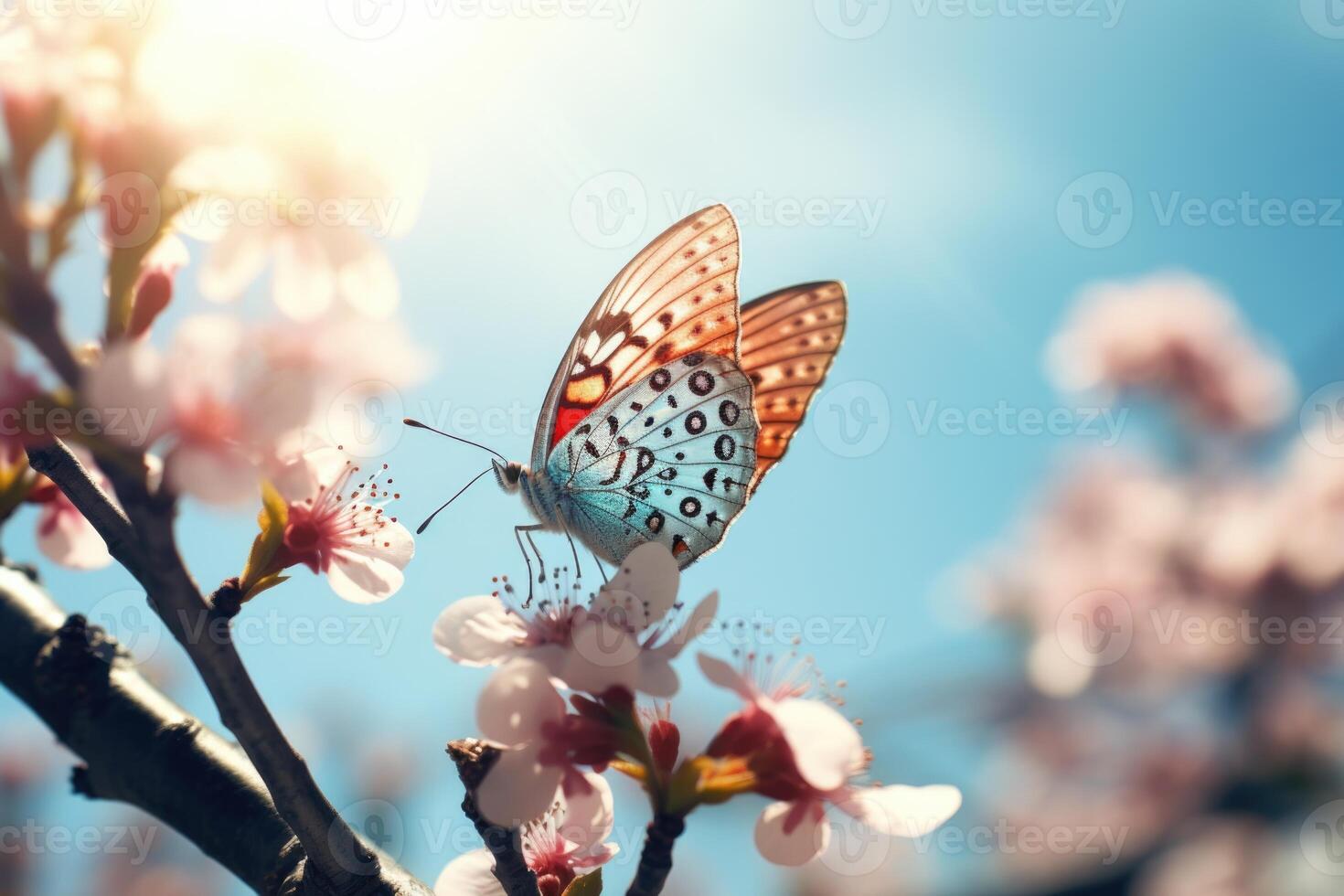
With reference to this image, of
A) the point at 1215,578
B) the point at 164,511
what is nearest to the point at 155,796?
the point at 164,511

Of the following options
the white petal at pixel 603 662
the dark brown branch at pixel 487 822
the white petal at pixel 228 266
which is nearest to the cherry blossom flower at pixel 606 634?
the white petal at pixel 603 662

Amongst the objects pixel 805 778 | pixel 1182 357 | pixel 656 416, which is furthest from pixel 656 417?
pixel 1182 357

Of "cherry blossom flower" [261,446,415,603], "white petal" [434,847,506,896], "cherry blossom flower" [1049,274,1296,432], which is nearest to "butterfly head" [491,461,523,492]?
"cherry blossom flower" [261,446,415,603]

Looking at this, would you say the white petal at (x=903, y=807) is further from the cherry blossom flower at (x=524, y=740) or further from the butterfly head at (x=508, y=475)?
the butterfly head at (x=508, y=475)

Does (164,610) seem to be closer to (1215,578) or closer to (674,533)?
(674,533)

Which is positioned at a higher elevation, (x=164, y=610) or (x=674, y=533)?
(x=674, y=533)

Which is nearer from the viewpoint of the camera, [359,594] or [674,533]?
[359,594]
